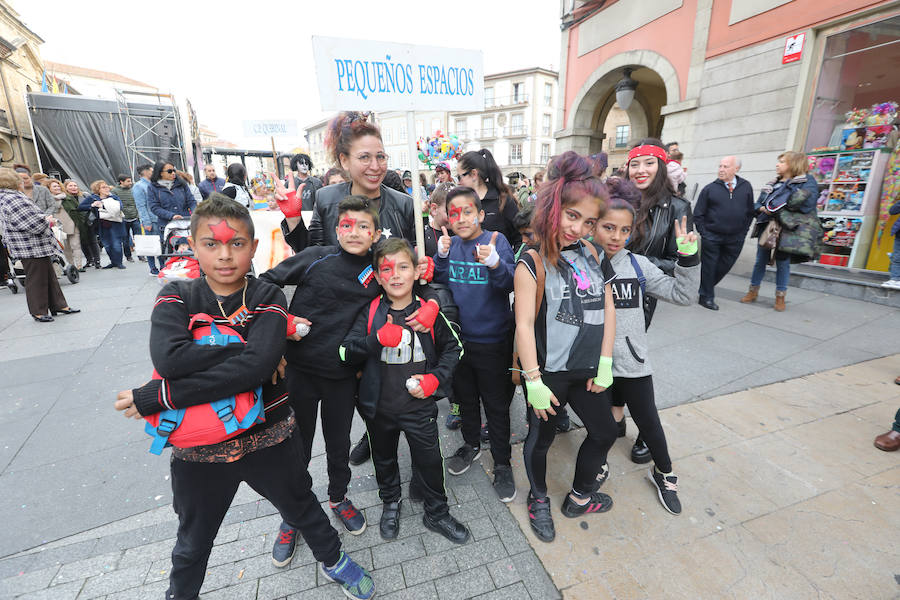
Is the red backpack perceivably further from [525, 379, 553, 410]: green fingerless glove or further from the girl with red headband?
the girl with red headband

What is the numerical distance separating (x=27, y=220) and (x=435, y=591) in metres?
6.80

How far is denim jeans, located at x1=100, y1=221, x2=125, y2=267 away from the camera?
889 cm

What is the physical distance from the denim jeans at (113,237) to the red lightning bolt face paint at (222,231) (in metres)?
9.90

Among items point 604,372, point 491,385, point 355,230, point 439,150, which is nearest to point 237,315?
point 355,230

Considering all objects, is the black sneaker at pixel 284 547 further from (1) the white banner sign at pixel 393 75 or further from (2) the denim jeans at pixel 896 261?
(2) the denim jeans at pixel 896 261

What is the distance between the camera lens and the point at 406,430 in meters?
2.04

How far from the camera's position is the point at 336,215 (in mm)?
2357

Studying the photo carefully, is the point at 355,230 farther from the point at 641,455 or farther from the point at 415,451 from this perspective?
the point at 641,455

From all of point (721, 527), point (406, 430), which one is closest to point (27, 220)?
point (406, 430)

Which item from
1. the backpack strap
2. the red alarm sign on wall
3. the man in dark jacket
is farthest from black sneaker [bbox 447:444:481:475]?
the red alarm sign on wall

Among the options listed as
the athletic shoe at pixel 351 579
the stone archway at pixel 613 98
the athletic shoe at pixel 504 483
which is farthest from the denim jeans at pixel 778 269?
the athletic shoe at pixel 351 579

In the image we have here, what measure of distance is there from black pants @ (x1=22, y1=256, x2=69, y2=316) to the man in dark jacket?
9.07 metres

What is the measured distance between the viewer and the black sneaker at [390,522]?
214 cm

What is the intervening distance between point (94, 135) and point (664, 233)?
19701 millimetres
